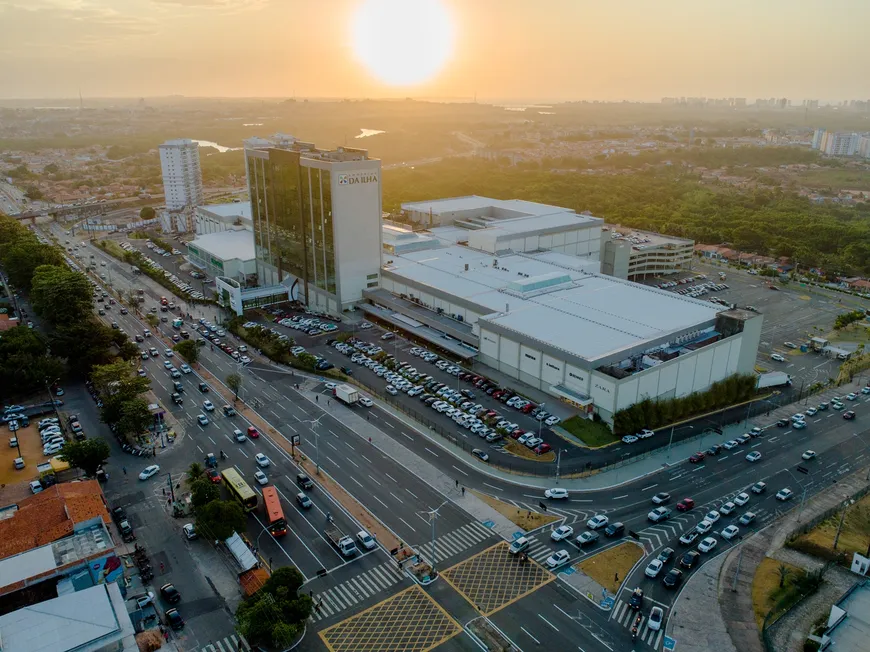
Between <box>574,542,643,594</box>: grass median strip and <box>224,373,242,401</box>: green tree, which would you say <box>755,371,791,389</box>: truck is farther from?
<box>224,373,242,401</box>: green tree

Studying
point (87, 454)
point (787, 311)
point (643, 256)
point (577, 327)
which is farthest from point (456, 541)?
point (643, 256)

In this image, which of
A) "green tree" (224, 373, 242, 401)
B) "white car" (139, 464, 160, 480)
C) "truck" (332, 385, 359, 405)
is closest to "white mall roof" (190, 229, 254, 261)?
"green tree" (224, 373, 242, 401)

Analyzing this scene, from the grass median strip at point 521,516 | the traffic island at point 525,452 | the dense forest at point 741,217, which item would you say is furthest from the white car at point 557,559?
the dense forest at point 741,217

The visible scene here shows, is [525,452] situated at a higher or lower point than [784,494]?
higher

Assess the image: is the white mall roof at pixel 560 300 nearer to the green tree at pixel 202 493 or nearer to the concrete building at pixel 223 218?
the green tree at pixel 202 493

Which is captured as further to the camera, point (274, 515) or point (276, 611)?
point (274, 515)

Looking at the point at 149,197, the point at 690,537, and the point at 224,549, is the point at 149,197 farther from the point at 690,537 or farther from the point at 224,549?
the point at 690,537

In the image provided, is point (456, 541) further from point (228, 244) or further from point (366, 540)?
point (228, 244)
